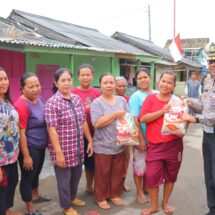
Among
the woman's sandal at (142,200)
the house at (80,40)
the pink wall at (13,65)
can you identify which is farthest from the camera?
the house at (80,40)

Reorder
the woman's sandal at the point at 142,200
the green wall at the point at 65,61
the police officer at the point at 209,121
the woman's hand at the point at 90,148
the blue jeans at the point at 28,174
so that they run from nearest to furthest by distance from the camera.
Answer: the police officer at the point at 209,121
the blue jeans at the point at 28,174
the woman's hand at the point at 90,148
the woman's sandal at the point at 142,200
the green wall at the point at 65,61

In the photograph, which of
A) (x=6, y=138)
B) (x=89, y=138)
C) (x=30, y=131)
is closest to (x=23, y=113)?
(x=30, y=131)

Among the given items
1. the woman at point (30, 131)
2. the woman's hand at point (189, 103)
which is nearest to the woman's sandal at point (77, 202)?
the woman at point (30, 131)

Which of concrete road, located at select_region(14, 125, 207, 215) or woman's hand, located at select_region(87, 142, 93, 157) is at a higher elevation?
woman's hand, located at select_region(87, 142, 93, 157)

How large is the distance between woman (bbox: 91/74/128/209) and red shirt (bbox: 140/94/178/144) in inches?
11.6

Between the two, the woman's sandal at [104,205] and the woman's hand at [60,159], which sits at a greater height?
the woman's hand at [60,159]

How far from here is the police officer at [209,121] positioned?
311 cm

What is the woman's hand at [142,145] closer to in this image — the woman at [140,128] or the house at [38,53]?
the woman at [140,128]

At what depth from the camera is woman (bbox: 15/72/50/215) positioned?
3.17 m

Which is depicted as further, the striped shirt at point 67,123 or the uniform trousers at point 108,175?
the uniform trousers at point 108,175

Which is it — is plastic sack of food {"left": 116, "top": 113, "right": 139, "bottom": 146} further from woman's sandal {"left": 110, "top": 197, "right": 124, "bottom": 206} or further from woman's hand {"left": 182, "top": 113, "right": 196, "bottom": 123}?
woman's sandal {"left": 110, "top": 197, "right": 124, "bottom": 206}

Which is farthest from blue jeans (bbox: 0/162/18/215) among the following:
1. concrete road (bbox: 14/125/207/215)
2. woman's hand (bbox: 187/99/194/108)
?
woman's hand (bbox: 187/99/194/108)

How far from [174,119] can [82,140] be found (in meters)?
1.08

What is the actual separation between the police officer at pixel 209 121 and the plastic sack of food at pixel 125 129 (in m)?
0.66
